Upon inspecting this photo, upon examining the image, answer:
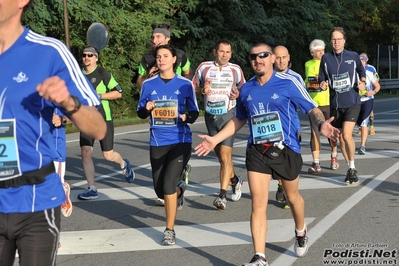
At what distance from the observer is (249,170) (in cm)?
662

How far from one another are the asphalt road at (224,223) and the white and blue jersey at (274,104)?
1.05 m

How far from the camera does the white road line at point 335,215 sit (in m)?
6.64

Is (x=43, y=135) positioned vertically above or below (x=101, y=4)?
below

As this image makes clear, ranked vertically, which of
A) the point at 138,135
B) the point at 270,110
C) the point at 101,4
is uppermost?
the point at 101,4

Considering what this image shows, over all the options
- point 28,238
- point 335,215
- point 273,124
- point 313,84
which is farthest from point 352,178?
point 28,238

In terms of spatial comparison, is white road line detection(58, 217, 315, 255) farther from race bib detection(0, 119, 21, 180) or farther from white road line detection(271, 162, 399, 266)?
race bib detection(0, 119, 21, 180)

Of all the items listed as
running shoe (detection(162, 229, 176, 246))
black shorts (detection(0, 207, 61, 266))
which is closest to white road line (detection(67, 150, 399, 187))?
running shoe (detection(162, 229, 176, 246))

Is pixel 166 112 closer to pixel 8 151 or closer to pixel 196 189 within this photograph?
pixel 196 189

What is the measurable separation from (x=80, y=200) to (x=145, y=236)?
8.14 feet

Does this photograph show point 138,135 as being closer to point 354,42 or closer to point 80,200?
point 80,200

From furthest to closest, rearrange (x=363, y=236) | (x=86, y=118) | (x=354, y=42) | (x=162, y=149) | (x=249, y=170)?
(x=354, y=42)
(x=162, y=149)
(x=363, y=236)
(x=249, y=170)
(x=86, y=118)

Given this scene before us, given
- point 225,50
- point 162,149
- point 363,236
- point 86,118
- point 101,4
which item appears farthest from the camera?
point 101,4

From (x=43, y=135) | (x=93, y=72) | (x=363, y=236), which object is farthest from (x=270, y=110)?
(x=93, y=72)

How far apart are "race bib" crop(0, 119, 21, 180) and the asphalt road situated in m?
3.12
